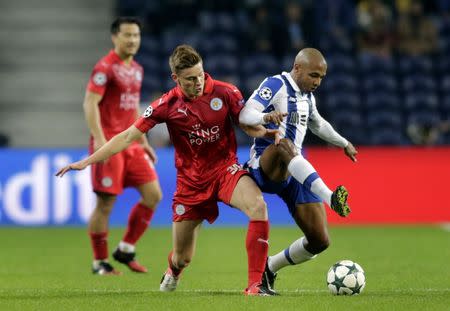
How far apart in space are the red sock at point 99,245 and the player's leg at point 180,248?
1.72 metres

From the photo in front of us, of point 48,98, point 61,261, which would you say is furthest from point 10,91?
point 61,261

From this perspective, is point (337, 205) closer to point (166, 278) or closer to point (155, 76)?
point (166, 278)

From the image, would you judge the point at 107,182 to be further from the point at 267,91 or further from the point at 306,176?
the point at 306,176

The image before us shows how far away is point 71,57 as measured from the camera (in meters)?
18.5

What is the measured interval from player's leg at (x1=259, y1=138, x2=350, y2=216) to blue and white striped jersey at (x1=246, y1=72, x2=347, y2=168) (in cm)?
18

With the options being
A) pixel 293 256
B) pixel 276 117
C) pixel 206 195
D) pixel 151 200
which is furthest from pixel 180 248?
pixel 151 200

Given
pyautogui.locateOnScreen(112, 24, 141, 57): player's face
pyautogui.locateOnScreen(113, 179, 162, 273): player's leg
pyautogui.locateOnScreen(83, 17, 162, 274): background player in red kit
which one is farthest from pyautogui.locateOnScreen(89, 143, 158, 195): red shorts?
pyautogui.locateOnScreen(112, 24, 141, 57): player's face

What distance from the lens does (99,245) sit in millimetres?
9281

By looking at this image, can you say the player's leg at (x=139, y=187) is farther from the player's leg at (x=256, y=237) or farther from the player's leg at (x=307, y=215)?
the player's leg at (x=256, y=237)

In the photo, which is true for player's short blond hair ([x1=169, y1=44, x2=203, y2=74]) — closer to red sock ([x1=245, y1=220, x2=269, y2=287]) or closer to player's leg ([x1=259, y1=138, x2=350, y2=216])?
player's leg ([x1=259, y1=138, x2=350, y2=216])

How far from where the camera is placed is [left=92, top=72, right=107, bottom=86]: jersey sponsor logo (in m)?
9.26

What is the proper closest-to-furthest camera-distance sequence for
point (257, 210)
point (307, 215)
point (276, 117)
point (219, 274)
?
point (276, 117) < point (257, 210) < point (307, 215) < point (219, 274)

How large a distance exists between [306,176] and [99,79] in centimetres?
296

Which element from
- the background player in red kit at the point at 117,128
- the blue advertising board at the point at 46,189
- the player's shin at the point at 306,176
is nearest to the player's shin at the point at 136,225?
the background player in red kit at the point at 117,128
